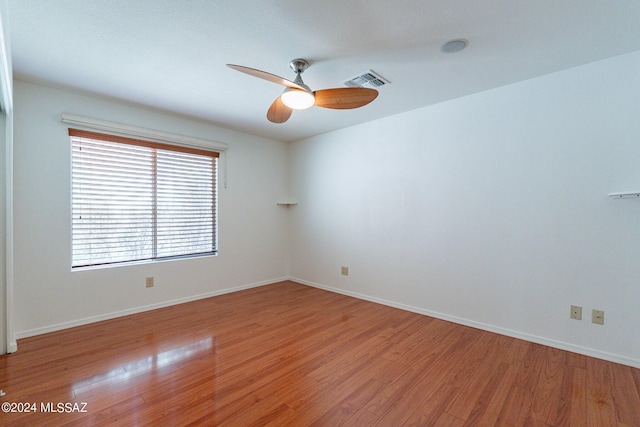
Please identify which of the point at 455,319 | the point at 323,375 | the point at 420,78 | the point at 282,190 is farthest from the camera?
the point at 282,190

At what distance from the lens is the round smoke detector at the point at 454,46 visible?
6.39 feet

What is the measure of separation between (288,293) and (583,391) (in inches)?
122

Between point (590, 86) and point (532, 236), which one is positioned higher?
point (590, 86)

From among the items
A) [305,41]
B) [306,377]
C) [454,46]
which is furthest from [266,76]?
[306,377]

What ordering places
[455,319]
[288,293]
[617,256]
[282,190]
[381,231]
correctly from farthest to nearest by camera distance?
[282,190]
[288,293]
[381,231]
[455,319]
[617,256]

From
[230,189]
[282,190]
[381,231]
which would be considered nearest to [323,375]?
[381,231]

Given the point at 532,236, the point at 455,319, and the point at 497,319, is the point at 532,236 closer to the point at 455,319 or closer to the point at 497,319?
the point at 497,319

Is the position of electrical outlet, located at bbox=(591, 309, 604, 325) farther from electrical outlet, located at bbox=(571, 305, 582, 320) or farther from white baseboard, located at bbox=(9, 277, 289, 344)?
white baseboard, located at bbox=(9, 277, 289, 344)

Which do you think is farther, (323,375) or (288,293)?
(288,293)

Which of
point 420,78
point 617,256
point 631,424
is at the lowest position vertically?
point 631,424

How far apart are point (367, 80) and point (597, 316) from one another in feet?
8.94

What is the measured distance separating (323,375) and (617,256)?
8.01 ft

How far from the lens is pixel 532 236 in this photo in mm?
2508

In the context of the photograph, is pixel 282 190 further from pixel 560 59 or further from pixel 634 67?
pixel 634 67
